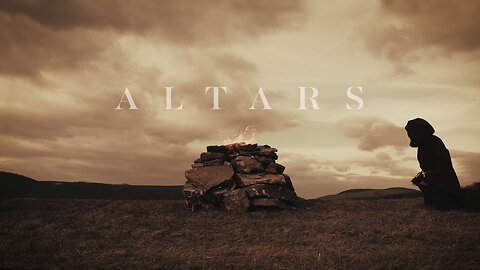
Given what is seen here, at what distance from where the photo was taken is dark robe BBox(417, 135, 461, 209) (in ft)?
65.6

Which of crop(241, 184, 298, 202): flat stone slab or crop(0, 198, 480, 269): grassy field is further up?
crop(241, 184, 298, 202): flat stone slab

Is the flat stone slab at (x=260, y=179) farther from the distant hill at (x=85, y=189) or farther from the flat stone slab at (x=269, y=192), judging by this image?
the distant hill at (x=85, y=189)

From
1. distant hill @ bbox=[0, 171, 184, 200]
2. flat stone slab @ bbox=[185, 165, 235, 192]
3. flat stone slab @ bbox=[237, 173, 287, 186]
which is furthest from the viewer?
distant hill @ bbox=[0, 171, 184, 200]

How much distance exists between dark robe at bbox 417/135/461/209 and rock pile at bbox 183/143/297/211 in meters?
7.73

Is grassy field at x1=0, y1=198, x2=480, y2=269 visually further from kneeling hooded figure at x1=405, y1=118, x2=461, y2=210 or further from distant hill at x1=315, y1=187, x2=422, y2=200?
distant hill at x1=315, y1=187, x2=422, y2=200

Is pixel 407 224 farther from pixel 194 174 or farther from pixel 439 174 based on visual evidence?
pixel 194 174

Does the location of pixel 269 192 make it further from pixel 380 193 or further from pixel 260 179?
pixel 380 193

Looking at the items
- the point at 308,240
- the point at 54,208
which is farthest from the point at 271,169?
the point at 54,208

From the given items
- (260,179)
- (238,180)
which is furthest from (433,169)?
(238,180)

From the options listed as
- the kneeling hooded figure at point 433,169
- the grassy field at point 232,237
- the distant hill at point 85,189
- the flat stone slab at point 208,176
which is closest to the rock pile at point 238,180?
the flat stone slab at point 208,176

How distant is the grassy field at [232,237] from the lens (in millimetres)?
13117

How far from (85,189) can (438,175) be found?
1300 inches

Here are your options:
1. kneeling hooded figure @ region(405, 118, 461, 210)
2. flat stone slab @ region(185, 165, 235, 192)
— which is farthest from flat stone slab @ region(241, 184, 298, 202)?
kneeling hooded figure @ region(405, 118, 461, 210)

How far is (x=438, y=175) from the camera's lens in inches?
789
